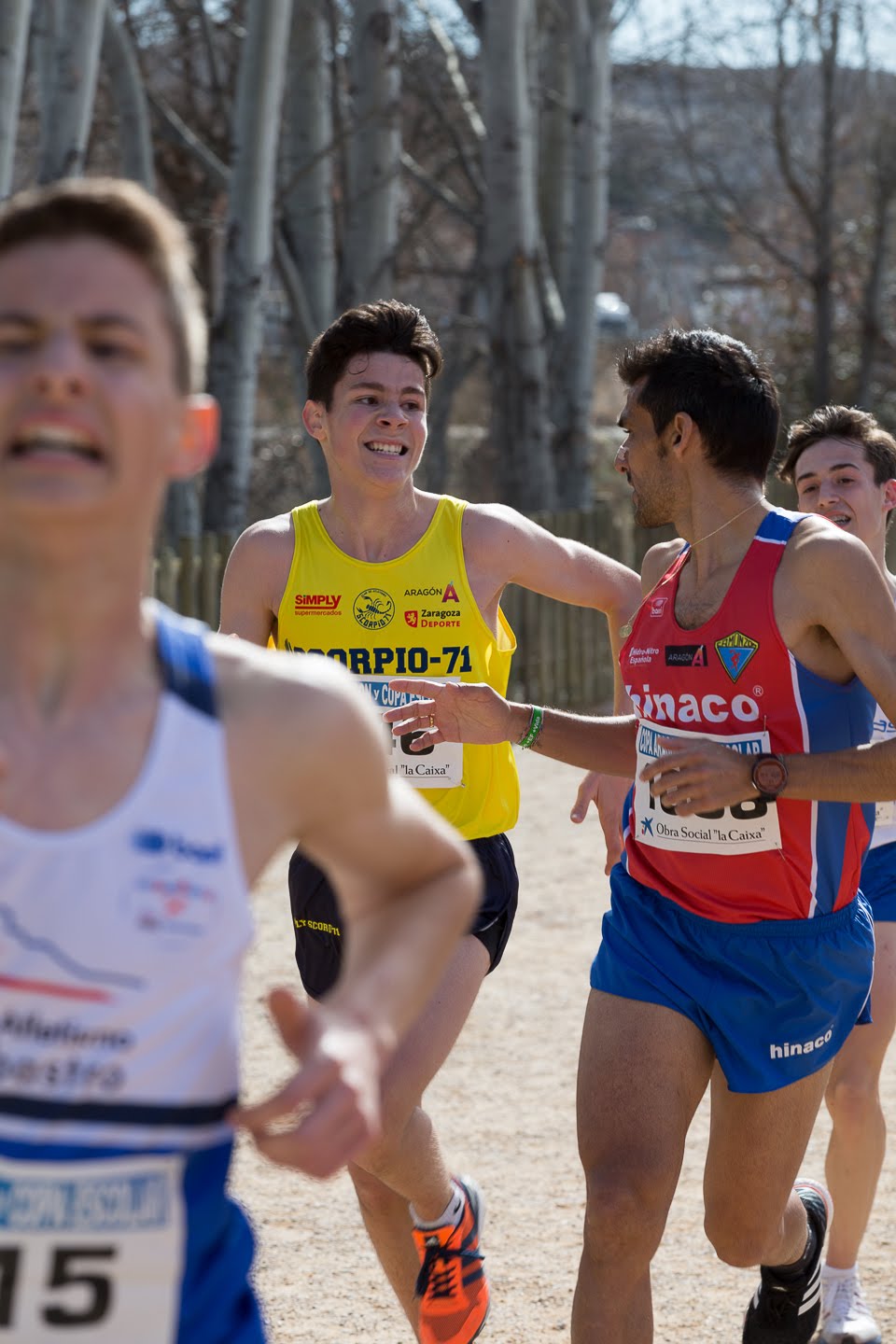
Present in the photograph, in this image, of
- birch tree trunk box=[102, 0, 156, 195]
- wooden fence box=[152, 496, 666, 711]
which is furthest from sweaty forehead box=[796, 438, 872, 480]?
birch tree trunk box=[102, 0, 156, 195]

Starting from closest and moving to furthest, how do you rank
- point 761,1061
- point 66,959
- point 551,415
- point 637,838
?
point 66,959
point 761,1061
point 637,838
point 551,415

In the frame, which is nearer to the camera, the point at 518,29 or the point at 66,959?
the point at 66,959

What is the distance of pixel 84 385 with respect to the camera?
1.77 metres

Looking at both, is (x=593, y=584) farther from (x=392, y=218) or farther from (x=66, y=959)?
(x=392, y=218)

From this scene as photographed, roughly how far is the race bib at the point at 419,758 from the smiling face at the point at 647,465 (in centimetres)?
80

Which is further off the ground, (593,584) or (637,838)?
(593,584)

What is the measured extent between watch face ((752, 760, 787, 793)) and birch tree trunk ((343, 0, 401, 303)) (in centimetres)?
1151

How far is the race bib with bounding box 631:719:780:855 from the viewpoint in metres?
3.62

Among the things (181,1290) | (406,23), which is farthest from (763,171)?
(181,1290)

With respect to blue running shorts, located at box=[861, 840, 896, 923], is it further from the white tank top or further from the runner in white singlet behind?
the white tank top

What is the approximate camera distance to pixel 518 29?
49.7ft

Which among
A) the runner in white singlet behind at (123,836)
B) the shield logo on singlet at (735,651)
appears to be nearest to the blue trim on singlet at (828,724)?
the shield logo on singlet at (735,651)

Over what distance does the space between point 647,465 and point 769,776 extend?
81 centimetres

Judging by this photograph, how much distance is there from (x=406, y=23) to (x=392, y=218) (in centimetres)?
732
